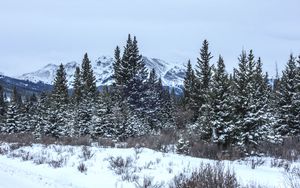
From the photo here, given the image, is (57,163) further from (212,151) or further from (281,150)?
(281,150)

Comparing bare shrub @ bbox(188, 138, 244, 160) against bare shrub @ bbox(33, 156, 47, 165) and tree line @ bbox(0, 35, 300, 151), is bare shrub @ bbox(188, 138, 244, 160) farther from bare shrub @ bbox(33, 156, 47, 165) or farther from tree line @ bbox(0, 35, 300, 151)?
bare shrub @ bbox(33, 156, 47, 165)

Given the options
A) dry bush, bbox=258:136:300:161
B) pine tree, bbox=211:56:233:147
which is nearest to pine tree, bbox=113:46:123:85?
pine tree, bbox=211:56:233:147

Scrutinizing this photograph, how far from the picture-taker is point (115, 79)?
198ft

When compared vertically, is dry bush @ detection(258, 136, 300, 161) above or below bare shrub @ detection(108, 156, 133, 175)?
above

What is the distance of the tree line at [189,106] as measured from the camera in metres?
20.8

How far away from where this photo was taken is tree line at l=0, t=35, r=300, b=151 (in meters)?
20.8

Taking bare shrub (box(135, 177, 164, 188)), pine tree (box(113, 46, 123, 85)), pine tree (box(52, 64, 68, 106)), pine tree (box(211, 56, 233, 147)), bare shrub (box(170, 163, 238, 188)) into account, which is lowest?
bare shrub (box(135, 177, 164, 188))

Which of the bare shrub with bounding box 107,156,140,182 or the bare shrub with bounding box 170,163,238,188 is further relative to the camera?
the bare shrub with bounding box 107,156,140,182

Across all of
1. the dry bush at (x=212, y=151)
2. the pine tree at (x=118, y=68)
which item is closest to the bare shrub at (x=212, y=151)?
the dry bush at (x=212, y=151)

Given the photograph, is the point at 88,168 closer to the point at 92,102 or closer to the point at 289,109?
the point at 289,109

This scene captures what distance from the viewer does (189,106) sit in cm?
5184

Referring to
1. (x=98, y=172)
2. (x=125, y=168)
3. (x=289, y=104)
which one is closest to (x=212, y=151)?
(x=125, y=168)

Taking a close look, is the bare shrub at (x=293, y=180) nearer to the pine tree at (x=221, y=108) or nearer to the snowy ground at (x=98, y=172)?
the snowy ground at (x=98, y=172)

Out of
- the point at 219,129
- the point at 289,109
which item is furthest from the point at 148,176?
the point at 289,109
